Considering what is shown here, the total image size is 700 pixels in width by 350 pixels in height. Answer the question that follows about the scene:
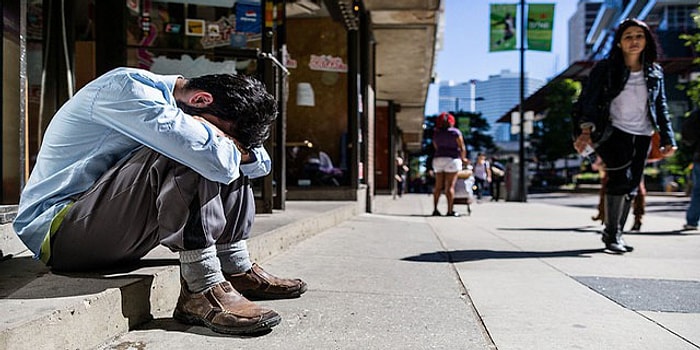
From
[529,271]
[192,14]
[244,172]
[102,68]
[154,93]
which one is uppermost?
[192,14]

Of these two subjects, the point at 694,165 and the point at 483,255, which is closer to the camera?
the point at 483,255

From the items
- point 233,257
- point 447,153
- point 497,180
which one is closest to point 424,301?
point 233,257

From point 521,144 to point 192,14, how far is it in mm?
16029

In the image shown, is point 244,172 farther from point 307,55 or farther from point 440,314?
point 307,55

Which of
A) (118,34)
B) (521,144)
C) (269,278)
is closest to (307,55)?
(118,34)

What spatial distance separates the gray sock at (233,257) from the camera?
241cm

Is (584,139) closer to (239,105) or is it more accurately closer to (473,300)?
(473,300)

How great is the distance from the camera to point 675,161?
26.7 metres

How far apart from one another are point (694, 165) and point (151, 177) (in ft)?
23.7

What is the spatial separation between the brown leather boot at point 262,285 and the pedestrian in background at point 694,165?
239 inches

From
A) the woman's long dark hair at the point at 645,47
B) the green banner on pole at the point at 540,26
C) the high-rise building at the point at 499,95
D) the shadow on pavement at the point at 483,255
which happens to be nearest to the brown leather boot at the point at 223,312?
the shadow on pavement at the point at 483,255

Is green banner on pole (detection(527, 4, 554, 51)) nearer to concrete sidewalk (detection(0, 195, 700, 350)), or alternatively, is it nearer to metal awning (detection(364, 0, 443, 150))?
metal awning (detection(364, 0, 443, 150))

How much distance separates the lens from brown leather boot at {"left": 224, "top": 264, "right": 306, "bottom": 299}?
8.23ft

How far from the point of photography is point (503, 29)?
750 inches
